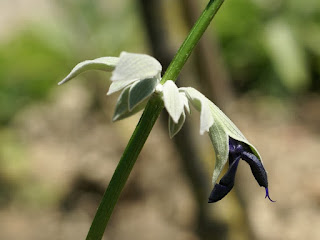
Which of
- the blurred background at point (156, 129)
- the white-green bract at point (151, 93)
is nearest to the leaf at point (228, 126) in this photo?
the white-green bract at point (151, 93)

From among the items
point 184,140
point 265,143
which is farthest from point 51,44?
point 184,140

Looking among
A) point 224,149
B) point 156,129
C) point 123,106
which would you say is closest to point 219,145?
point 224,149

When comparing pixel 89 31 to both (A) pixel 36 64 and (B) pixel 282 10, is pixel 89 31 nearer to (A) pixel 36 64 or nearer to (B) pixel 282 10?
(A) pixel 36 64

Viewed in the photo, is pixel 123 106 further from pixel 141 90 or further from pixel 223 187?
pixel 223 187

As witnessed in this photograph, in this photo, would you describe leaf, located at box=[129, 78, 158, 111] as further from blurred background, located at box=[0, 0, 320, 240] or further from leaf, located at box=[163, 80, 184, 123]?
blurred background, located at box=[0, 0, 320, 240]

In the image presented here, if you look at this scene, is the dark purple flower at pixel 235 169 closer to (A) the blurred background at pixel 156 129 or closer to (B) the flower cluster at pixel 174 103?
(B) the flower cluster at pixel 174 103

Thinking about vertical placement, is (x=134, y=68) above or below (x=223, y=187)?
above
